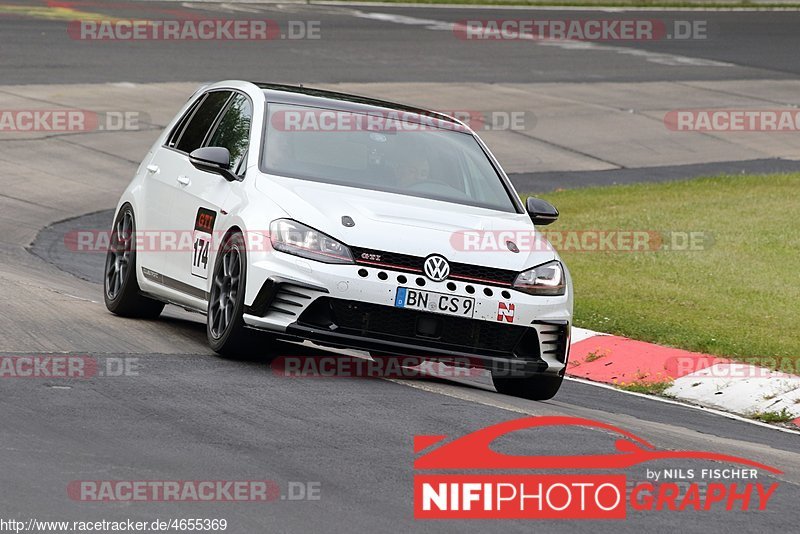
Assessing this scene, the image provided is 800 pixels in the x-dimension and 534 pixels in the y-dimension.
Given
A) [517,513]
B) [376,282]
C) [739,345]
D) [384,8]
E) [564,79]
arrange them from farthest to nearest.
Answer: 1. [384,8]
2. [564,79]
3. [739,345]
4. [376,282]
5. [517,513]

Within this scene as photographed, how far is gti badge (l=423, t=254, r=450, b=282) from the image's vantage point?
8492 millimetres

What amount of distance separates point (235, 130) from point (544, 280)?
2433mm

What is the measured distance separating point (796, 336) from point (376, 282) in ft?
15.5

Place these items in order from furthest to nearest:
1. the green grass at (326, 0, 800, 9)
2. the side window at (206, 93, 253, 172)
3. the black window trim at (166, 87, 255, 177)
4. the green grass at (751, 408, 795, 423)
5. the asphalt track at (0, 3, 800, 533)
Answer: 1. the green grass at (326, 0, 800, 9)
2. the black window trim at (166, 87, 255, 177)
3. the green grass at (751, 408, 795, 423)
4. the side window at (206, 93, 253, 172)
5. the asphalt track at (0, 3, 800, 533)

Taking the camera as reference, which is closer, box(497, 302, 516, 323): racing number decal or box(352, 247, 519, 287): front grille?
box(352, 247, 519, 287): front grille

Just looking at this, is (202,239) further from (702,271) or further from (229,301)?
(702,271)

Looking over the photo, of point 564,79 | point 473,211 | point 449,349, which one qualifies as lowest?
point 564,79

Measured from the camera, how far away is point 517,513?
19.8 feet

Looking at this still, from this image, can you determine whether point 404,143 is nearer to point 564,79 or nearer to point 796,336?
point 796,336

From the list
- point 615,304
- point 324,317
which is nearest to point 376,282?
point 324,317

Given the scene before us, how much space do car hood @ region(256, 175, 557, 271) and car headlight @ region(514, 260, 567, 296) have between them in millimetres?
50

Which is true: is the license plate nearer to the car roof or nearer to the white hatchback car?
the white hatchback car

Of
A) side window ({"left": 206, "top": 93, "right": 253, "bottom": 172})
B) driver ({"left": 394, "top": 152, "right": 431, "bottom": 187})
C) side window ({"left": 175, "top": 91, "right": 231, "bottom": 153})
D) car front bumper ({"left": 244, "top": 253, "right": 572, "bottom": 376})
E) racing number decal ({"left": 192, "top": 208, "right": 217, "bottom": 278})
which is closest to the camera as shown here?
car front bumper ({"left": 244, "top": 253, "right": 572, "bottom": 376})

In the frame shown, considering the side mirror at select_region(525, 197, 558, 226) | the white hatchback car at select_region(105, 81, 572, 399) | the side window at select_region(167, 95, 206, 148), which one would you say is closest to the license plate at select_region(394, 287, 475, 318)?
the white hatchback car at select_region(105, 81, 572, 399)
